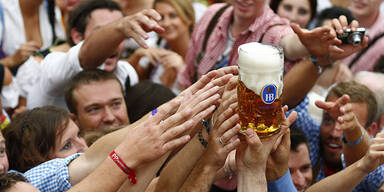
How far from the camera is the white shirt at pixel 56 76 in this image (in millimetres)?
3232

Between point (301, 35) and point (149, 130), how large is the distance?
1.00 meters

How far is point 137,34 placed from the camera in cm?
267

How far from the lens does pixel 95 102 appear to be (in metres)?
3.10

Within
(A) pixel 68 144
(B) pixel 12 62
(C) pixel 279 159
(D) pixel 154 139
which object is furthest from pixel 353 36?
(B) pixel 12 62

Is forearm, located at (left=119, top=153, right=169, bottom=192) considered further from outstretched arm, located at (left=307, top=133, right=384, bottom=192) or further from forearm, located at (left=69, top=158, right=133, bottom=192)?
outstretched arm, located at (left=307, top=133, right=384, bottom=192)

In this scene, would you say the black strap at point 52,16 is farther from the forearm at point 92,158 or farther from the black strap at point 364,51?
the black strap at point 364,51

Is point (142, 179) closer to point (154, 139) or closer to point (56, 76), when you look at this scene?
point (154, 139)

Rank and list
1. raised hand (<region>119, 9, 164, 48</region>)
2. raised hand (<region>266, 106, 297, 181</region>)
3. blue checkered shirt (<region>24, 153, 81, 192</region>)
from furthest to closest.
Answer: raised hand (<region>119, 9, 164, 48</region>)
blue checkered shirt (<region>24, 153, 81, 192</region>)
raised hand (<region>266, 106, 297, 181</region>)

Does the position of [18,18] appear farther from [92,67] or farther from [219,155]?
[219,155]

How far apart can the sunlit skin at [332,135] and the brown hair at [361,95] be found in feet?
0.10

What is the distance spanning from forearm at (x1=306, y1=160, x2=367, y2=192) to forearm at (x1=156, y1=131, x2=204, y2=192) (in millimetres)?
588

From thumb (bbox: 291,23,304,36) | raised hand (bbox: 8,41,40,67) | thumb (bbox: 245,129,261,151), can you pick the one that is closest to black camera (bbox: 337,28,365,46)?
thumb (bbox: 291,23,304,36)

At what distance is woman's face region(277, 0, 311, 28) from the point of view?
4348 mm

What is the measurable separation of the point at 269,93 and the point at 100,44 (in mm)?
1471
